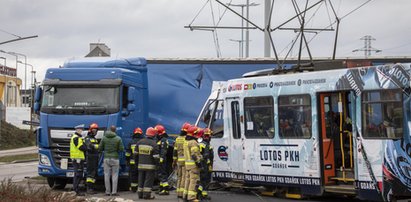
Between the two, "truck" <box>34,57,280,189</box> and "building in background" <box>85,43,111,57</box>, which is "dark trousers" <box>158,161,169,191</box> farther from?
"building in background" <box>85,43,111,57</box>

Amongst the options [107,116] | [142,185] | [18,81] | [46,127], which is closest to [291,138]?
[142,185]

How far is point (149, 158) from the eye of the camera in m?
13.8

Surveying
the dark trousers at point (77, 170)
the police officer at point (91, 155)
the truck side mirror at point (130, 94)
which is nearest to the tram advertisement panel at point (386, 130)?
the truck side mirror at point (130, 94)

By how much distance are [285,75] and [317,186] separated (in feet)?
8.37

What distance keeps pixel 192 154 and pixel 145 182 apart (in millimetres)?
1657

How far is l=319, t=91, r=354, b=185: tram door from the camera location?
12281 mm

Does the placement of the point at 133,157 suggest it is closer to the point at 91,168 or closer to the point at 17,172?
the point at 91,168

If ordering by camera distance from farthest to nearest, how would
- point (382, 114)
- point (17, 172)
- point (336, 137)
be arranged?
point (17, 172) < point (336, 137) < point (382, 114)

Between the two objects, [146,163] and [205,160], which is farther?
[146,163]

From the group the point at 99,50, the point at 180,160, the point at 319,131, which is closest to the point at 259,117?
the point at 319,131

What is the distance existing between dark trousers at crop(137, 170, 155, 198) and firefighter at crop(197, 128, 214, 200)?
3.89 ft

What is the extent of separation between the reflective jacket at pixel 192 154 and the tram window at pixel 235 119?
168cm

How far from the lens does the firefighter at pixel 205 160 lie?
520 inches

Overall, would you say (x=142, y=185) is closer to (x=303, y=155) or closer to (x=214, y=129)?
→ (x=214, y=129)
